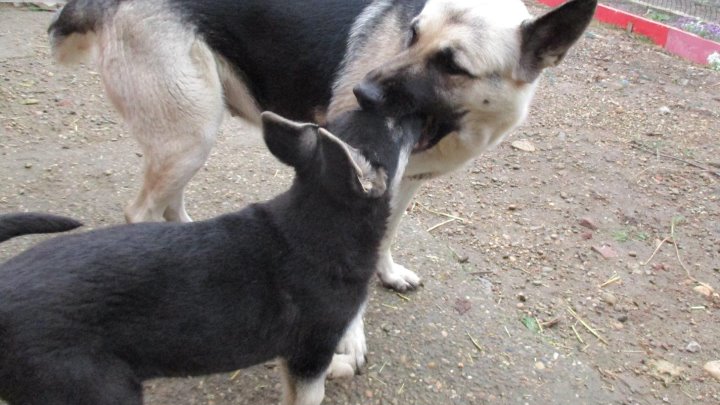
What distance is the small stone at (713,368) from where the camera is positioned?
3.19 m

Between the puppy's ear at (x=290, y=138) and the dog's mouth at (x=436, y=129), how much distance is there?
23.3 inches

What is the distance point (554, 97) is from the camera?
6145 millimetres

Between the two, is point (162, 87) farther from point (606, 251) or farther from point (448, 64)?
point (606, 251)

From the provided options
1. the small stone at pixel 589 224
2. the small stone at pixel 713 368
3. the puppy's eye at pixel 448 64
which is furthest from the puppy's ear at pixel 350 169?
the small stone at pixel 589 224

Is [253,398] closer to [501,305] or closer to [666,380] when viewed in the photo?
[501,305]

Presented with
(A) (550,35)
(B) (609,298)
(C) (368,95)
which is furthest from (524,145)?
(C) (368,95)

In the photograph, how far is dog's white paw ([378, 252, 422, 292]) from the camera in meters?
3.40

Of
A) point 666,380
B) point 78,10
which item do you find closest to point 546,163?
point 666,380

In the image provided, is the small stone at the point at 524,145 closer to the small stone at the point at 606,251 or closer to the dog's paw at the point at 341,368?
the small stone at the point at 606,251

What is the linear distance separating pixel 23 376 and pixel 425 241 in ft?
8.50

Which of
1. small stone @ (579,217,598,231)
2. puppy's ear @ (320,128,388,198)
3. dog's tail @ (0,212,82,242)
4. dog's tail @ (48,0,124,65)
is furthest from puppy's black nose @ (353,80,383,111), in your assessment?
small stone @ (579,217,598,231)

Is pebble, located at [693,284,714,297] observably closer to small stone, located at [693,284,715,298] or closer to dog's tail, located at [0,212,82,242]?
small stone, located at [693,284,715,298]

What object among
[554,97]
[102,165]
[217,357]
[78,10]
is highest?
[78,10]

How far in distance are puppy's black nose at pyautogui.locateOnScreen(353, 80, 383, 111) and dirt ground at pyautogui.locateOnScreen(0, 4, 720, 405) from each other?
1.31 m
